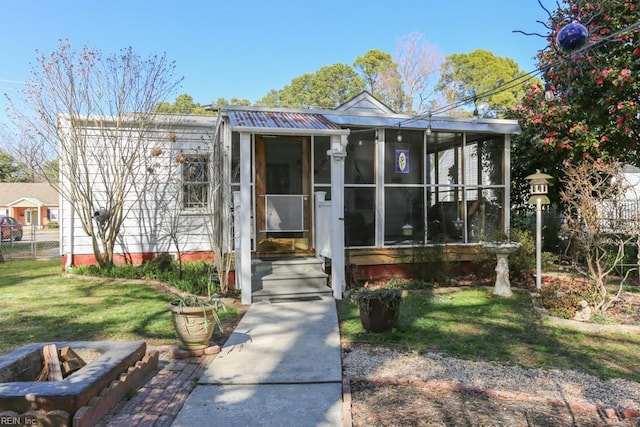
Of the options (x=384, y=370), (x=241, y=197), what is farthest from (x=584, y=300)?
(x=241, y=197)

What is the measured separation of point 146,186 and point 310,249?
443 centimetres

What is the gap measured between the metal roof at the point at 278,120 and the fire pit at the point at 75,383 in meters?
4.10

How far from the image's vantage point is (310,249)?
8.76m

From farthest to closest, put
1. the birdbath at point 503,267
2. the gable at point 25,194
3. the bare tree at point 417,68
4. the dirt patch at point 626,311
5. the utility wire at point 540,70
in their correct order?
1. the gable at point 25,194
2. the bare tree at point 417,68
3. the birdbath at point 503,267
4. the dirt patch at point 626,311
5. the utility wire at point 540,70

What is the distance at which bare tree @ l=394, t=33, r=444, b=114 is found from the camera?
30.8 meters

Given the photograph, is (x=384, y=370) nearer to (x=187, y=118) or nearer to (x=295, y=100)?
(x=187, y=118)

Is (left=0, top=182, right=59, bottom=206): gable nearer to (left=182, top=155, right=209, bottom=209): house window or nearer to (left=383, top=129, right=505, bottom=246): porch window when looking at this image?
(left=182, top=155, right=209, bottom=209): house window

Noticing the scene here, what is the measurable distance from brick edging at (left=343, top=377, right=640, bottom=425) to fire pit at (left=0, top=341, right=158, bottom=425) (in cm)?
178

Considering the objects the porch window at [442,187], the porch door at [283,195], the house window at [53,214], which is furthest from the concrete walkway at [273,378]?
the house window at [53,214]

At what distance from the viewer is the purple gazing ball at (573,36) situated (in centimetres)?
363

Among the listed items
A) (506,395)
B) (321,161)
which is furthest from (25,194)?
(506,395)

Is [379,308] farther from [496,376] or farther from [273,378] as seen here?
[273,378]

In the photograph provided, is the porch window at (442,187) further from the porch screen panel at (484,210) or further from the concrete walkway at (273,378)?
the concrete walkway at (273,378)

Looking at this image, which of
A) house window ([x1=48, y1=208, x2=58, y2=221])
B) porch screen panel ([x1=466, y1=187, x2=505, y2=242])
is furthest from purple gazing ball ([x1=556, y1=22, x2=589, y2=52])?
house window ([x1=48, y1=208, x2=58, y2=221])
